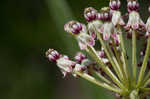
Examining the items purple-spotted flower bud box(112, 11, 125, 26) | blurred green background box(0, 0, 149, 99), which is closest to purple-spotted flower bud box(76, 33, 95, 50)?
purple-spotted flower bud box(112, 11, 125, 26)

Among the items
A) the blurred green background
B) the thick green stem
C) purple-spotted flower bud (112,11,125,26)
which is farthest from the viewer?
the blurred green background

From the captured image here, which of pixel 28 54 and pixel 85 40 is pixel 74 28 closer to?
pixel 85 40

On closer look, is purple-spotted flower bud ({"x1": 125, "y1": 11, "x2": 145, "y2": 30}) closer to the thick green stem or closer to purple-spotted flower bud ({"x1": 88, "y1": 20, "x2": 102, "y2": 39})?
purple-spotted flower bud ({"x1": 88, "y1": 20, "x2": 102, "y2": 39})

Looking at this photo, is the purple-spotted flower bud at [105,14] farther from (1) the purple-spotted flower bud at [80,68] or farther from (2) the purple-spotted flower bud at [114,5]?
(1) the purple-spotted flower bud at [80,68]

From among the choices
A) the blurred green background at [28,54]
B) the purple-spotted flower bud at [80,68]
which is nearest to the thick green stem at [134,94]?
the purple-spotted flower bud at [80,68]

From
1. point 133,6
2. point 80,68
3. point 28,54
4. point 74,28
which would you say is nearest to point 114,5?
point 133,6

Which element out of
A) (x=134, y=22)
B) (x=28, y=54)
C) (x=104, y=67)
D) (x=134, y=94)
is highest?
(x=134, y=22)

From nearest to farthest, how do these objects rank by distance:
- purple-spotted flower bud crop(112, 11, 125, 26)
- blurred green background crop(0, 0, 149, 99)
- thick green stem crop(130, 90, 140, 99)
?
thick green stem crop(130, 90, 140, 99) → purple-spotted flower bud crop(112, 11, 125, 26) → blurred green background crop(0, 0, 149, 99)

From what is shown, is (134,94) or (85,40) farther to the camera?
(85,40)

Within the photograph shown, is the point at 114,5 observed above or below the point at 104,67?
above
